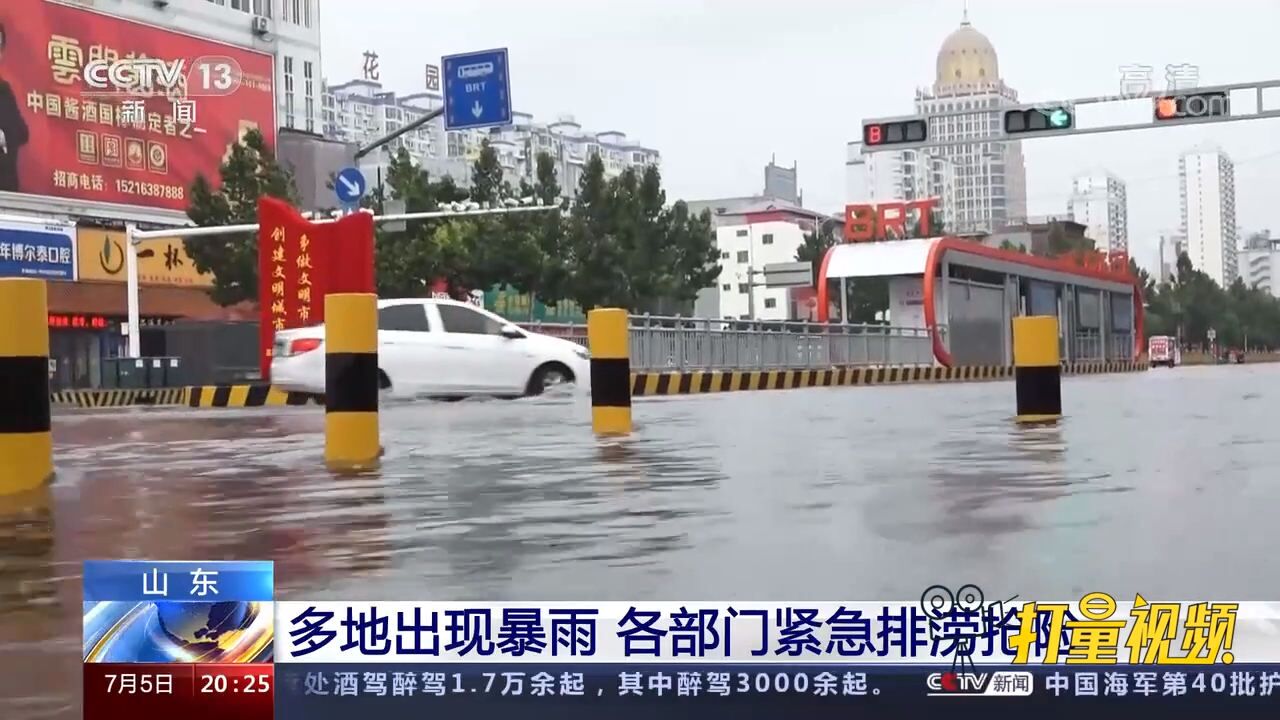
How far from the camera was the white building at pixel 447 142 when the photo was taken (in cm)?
2505

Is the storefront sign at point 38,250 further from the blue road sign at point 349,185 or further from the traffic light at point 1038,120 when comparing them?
the traffic light at point 1038,120

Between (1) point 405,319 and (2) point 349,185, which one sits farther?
(2) point 349,185

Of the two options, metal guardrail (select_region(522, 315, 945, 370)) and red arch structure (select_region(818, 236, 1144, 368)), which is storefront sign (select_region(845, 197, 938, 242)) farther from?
metal guardrail (select_region(522, 315, 945, 370))

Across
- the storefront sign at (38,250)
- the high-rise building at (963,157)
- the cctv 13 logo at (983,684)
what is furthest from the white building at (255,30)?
the cctv 13 logo at (983,684)

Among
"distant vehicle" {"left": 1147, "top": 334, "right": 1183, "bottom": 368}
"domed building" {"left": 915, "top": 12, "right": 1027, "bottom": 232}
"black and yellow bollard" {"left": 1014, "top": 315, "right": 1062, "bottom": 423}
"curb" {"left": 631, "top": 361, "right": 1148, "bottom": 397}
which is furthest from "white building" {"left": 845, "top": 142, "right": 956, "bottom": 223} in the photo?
"distant vehicle" {"left": 1147, "top": 334, "right": 1183, "bottom": 368}

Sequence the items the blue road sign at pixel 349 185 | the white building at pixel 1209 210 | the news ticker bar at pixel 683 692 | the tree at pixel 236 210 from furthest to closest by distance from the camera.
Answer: the tree at pixel 236 210 → the blue road sign at pixel 349 185 → the white building at pixel 1209 210 → the news ticker bar at pixel 683 692

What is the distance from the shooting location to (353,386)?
23.0 feet

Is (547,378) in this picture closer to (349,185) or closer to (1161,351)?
(349,185)

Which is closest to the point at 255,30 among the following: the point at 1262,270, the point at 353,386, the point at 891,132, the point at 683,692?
the point at 891,132

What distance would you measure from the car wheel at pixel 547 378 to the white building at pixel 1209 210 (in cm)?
637

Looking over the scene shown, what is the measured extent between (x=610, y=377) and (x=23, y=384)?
368 centimetres

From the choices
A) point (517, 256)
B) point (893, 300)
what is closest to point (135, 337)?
point (517, 256)

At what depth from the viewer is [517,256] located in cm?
3659

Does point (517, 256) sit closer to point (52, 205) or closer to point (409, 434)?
point (52, 205)
